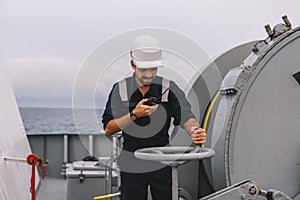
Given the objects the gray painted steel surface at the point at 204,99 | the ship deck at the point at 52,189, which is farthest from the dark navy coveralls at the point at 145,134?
the ship deck at the point at 52,189

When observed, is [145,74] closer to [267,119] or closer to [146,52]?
[146,52]

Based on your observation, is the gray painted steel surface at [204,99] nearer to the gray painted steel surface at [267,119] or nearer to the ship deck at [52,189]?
the gray painted steel surface at [267,119]

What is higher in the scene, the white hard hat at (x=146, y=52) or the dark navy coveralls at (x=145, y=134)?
the white hard hat at (x=146, y=52)

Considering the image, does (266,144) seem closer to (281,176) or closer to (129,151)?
(281,176)

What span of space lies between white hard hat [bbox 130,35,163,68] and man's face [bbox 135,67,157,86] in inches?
2.2

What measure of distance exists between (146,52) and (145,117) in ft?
1.23

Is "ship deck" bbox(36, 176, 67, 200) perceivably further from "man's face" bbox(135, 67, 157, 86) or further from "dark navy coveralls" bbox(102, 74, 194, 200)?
"man's face" bbox(135, 67, 157, 86)

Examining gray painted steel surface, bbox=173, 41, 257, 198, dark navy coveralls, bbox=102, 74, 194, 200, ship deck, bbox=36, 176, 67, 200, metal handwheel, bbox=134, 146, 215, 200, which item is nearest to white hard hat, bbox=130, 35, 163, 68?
dark navy coveralls, bbox=102, 74, 194, 200

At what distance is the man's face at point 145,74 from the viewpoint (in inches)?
72.9

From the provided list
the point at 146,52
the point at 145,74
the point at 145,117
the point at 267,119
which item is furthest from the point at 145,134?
the point at 267,119

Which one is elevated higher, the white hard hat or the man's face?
the white hard hat

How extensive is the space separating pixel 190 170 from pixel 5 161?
5.32 ft

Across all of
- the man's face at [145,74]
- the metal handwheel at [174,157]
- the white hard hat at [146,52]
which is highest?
the white hard hat at [146,52]

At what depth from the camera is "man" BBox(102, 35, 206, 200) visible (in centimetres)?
178
